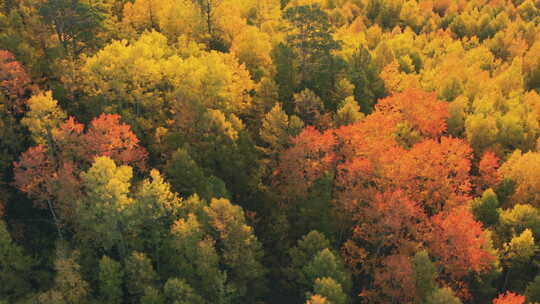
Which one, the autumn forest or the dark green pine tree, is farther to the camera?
the dark green pine tree

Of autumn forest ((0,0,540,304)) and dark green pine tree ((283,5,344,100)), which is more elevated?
dark green pine tree ((283,5,344,100))

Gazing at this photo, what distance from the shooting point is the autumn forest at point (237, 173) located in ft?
147

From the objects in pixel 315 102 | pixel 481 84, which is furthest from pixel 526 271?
pixel 481 84

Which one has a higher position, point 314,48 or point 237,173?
point 314,48

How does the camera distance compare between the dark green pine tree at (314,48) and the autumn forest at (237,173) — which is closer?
the autumn forest at (237,173)

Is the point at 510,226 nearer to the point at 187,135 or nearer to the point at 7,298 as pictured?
the point at 187,135

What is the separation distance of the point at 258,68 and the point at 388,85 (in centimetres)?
2244

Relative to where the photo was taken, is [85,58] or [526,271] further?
[85,58]

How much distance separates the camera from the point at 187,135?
55219 mm

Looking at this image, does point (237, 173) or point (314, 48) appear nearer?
point (237, 173)

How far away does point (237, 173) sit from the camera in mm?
55500

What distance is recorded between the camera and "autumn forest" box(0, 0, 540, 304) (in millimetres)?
44875

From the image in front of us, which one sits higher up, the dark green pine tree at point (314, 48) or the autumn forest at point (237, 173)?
the dark green pine tree at point (314, 48)

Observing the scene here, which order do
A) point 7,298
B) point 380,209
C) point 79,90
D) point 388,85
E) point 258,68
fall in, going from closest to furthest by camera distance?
point 7,298
point 380,209
point 79,90
point 258,68
point 388,85
